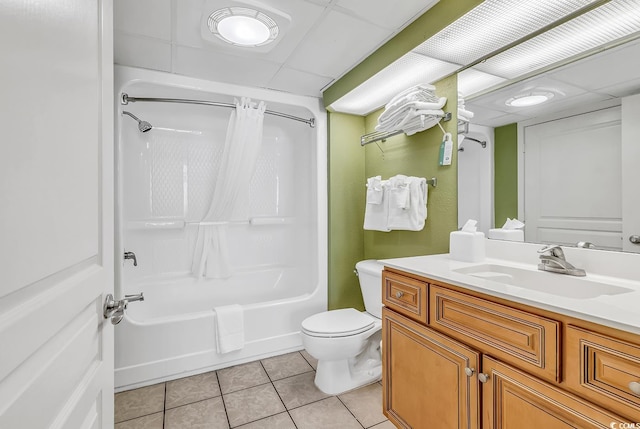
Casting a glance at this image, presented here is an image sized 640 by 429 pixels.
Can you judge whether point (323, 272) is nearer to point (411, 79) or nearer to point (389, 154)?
point (389, 154)

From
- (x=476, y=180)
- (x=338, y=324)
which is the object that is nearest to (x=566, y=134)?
(x=476, y=180)

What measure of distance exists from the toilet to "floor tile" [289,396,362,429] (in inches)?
4.4

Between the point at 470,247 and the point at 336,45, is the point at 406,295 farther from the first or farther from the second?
the point at 336,45

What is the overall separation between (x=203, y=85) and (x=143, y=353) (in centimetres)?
192

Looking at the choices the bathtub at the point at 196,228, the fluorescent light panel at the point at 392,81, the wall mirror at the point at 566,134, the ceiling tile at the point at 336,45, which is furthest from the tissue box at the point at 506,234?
the bathtub at the point at 196,228

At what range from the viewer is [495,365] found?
3.27 feet

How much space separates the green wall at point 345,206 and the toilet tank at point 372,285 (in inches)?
18.3

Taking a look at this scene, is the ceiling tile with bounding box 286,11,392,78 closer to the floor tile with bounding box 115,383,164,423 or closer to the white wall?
the white wall

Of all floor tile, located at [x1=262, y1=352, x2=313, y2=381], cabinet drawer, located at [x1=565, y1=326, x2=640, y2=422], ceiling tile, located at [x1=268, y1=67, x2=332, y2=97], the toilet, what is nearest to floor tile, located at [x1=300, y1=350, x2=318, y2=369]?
floor tile, located at [x1=262, y1=352, x2=313, y2=381]

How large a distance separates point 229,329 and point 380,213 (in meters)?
1.40

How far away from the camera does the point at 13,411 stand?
41 cm

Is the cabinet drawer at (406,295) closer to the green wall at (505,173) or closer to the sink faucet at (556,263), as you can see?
the sink faucet at (556,263)

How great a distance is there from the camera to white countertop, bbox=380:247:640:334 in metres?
0.75

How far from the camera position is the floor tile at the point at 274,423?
158cm
